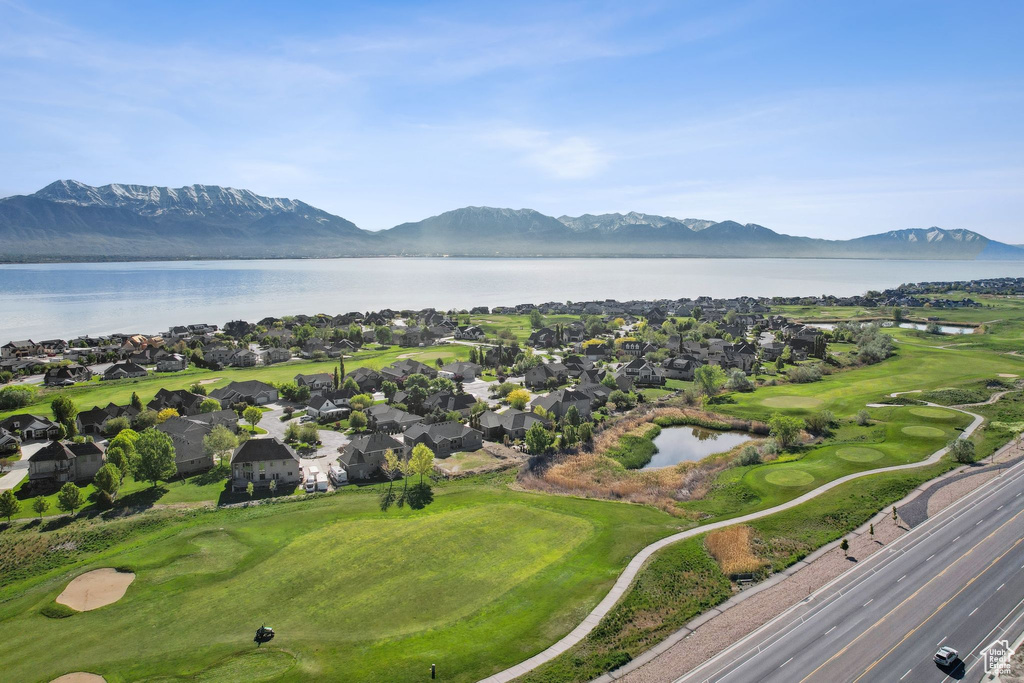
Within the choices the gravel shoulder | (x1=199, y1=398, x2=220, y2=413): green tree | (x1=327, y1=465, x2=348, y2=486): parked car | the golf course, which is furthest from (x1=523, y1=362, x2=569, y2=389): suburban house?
the gravel shoulder

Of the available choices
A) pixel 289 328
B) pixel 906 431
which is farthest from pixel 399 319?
pixel 906 431

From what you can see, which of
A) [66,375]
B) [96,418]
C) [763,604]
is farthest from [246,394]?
[763,604]

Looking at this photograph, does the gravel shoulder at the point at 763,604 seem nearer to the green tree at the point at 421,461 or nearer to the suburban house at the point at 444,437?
the green tree at the point at 421,461

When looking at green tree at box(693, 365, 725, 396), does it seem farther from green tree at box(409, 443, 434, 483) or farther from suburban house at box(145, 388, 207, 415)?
suburban house at box(145, 388, 207, 415)

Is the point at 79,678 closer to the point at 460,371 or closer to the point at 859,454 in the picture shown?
the point at 859,454

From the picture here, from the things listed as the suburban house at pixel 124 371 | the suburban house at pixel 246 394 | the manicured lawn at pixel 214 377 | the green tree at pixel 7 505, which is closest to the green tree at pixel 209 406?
the suburban house at pixel 246 394

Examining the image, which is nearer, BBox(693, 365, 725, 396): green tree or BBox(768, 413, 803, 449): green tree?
BBox(768, 413, 803, 449): green tree
